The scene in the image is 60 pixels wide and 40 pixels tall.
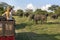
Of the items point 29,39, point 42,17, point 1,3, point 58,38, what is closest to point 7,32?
point 29,39

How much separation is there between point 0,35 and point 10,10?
186 centimetres

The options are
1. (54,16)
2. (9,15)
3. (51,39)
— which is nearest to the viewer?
(9,15)

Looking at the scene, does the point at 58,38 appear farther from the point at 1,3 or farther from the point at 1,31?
the point at 1,3

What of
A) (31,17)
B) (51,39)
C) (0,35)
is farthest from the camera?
(31,17)

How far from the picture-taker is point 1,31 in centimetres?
902

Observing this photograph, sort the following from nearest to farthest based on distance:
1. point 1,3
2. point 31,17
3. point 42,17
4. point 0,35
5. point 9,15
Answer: point 0,35
point 9,15
point 1,3
point 42,17
point 31,17

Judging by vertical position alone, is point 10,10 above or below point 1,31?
above

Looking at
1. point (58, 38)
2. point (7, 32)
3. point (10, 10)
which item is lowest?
point (58, 38)

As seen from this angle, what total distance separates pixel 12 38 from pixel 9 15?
1429 millimetres

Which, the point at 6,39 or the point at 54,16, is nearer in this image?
the point at 6,39

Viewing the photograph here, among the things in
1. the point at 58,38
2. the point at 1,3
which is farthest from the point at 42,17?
the point at 58,38

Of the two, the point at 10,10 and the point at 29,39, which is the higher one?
the point at 10,10

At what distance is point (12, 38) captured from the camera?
9.08 metres

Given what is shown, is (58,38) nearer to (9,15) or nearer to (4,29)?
(9,15)
